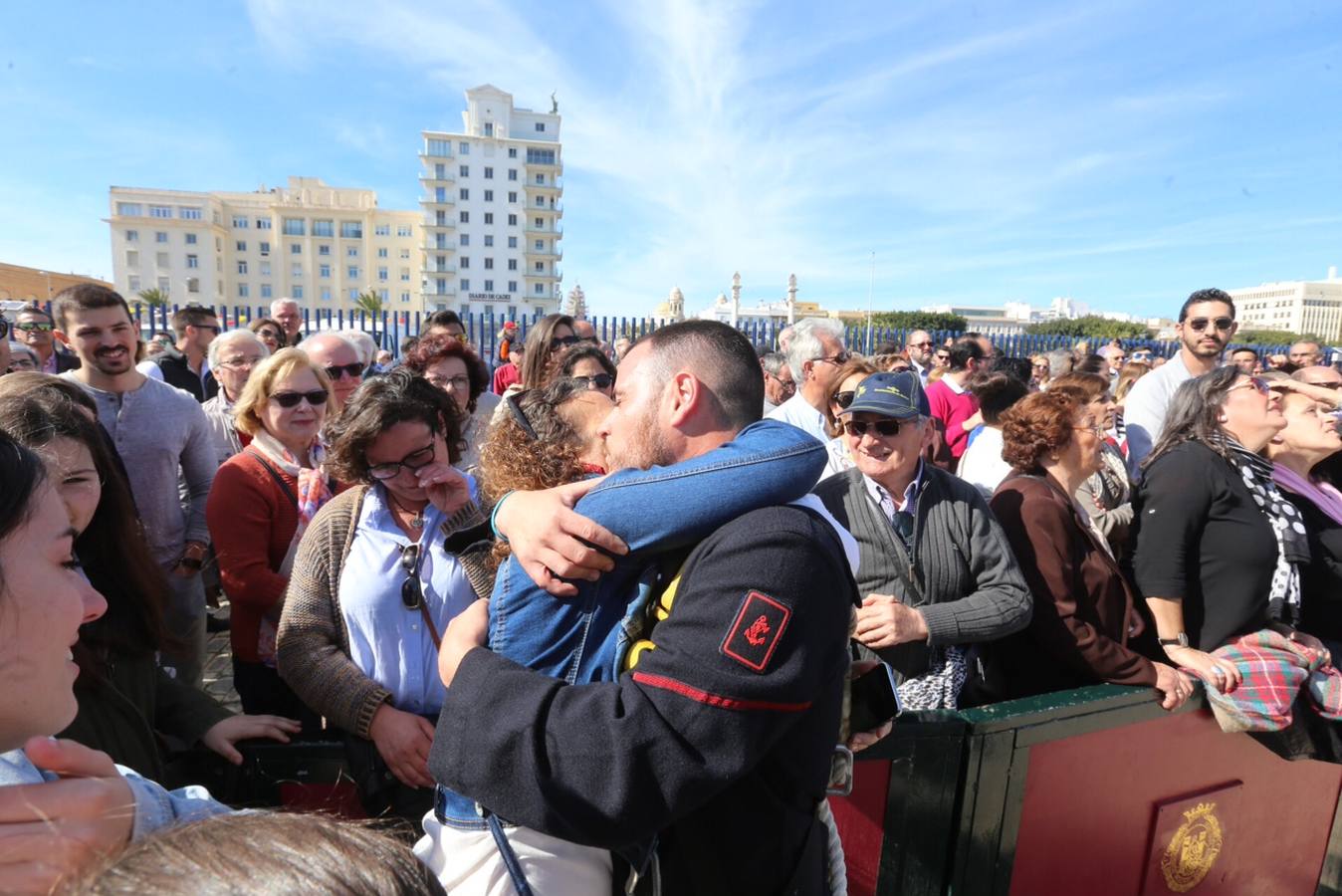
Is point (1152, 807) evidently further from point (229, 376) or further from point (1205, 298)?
point (229, 376)

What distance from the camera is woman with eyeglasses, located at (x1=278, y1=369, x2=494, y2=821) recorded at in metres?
2.06

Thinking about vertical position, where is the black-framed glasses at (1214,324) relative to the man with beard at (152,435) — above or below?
above

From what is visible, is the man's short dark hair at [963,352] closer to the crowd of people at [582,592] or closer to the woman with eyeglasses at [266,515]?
the crowd of people at [582,592]

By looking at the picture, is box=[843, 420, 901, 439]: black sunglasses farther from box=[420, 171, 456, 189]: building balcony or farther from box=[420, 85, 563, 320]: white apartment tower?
box=[420, 171, 456, 189]: building balcony

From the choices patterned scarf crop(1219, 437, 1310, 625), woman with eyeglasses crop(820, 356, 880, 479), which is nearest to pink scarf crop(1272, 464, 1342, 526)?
patterned scarf crop(1219, 437, 1310, 625)

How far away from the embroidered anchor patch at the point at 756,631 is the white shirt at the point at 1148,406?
194 inches

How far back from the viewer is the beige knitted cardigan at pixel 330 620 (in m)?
2.09

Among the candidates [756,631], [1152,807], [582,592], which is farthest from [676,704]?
[1152,807]

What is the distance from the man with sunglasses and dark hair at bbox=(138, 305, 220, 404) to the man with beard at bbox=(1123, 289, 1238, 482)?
7.67m

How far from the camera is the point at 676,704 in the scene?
1.17 m

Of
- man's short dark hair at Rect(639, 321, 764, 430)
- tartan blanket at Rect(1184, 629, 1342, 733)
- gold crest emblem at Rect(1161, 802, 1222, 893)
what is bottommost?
gold crest emblem at Rect(1161, 802, 1222, 893)

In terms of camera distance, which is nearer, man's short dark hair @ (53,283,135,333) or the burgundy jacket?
the burgundy jacket

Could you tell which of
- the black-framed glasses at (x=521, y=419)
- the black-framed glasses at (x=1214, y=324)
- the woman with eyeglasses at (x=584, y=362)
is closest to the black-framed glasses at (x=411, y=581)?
the black-framed glasses at (x=521, y=419)

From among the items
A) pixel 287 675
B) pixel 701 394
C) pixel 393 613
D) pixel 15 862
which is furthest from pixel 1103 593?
pixel 15 862
